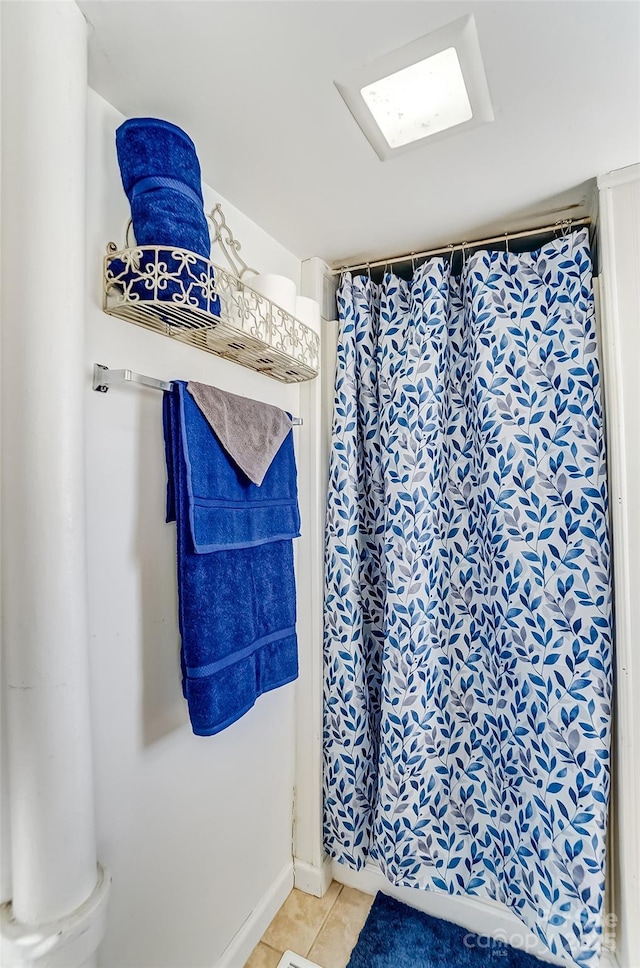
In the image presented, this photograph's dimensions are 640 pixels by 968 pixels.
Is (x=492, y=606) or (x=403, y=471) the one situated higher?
(x=403, y=471)

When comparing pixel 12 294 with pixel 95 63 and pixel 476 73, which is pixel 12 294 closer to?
pixel 95 63

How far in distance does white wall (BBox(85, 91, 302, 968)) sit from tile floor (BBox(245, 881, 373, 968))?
0.21 meters

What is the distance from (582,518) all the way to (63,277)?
1.33 meters

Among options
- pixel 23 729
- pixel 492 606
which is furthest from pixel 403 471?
pixel 23 729

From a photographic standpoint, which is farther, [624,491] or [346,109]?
[624,491]

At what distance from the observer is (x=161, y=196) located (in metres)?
0.89

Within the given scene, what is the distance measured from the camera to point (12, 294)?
0.69 meters

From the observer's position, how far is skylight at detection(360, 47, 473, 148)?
0.92 metres

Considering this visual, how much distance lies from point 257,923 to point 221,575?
113 centimetres

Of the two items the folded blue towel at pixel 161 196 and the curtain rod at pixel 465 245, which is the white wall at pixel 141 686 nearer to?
the folded blue towel at pixel 161 196

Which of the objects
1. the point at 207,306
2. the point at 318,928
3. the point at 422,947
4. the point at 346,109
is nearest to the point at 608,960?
the point at 422,947

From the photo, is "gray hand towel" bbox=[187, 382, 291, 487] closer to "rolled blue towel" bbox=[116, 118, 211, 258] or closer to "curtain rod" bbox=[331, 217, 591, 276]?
"rolled blue towel" bbox=[116, 118, 211, 258]

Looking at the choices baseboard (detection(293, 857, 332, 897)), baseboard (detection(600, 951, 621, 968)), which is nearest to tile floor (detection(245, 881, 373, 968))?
baseboard (detection(293, 857, 332, 897))

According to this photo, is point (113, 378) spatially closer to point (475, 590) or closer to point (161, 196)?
point (161, 196)
